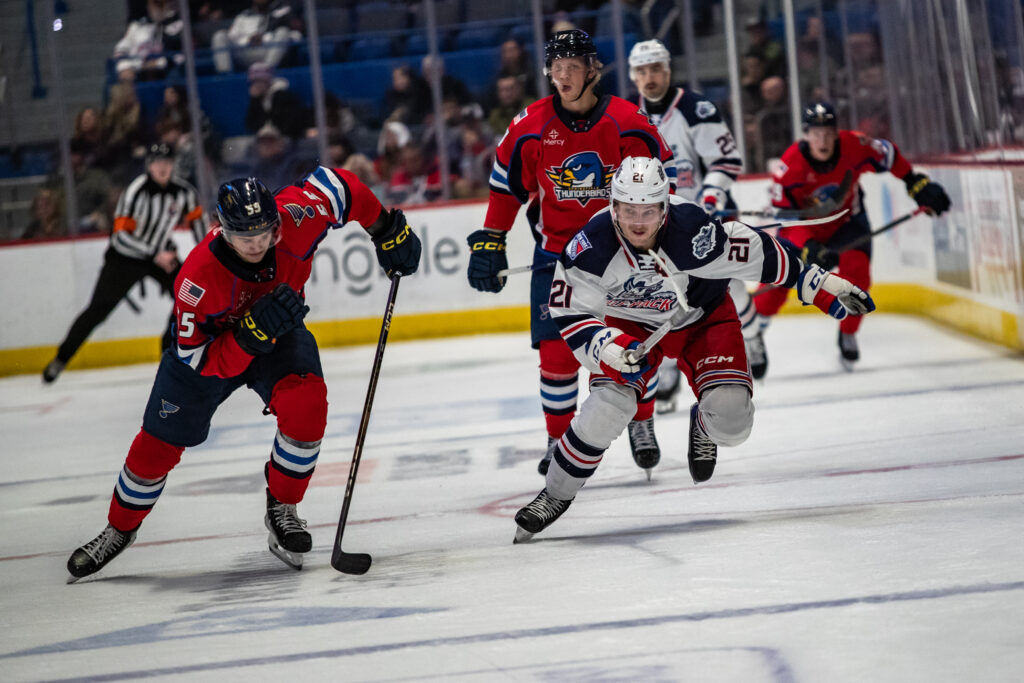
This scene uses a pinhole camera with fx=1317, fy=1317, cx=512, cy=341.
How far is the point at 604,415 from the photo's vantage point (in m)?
3.25

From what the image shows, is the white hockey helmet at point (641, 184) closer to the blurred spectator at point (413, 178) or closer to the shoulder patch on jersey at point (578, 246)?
the shoulder patch on jersey at point (578, 246)

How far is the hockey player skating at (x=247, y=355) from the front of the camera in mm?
3174

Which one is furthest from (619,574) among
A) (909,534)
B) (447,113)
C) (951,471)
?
(447,113)

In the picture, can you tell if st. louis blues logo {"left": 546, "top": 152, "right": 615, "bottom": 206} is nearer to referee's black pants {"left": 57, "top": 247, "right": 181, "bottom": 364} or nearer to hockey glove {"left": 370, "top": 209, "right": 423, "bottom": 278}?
hockey glove {"left": 370, "top": 209, "right": 423, "bottom": 278}

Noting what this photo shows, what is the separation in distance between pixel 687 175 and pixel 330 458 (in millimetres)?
1868

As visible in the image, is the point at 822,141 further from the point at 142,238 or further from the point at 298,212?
the point at 142,238

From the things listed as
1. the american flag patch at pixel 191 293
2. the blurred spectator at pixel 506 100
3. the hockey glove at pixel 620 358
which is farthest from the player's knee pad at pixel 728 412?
the blurred spectator at pixel 506 100

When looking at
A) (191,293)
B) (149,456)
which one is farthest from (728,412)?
(149,456)

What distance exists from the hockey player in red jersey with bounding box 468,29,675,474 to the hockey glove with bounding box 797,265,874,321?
2.53 feet

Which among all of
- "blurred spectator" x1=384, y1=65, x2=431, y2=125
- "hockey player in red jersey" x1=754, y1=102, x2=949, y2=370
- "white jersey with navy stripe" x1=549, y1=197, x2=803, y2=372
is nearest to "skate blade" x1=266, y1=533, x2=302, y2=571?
"white jersey with navy stripe" x1=549, y1=197, x2=803, y2=372

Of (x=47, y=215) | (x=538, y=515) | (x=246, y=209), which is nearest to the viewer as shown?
(x=246, y=209)

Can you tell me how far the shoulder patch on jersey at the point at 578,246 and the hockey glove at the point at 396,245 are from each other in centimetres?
60

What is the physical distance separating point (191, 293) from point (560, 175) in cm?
121

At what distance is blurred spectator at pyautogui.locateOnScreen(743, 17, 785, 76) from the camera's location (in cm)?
872
